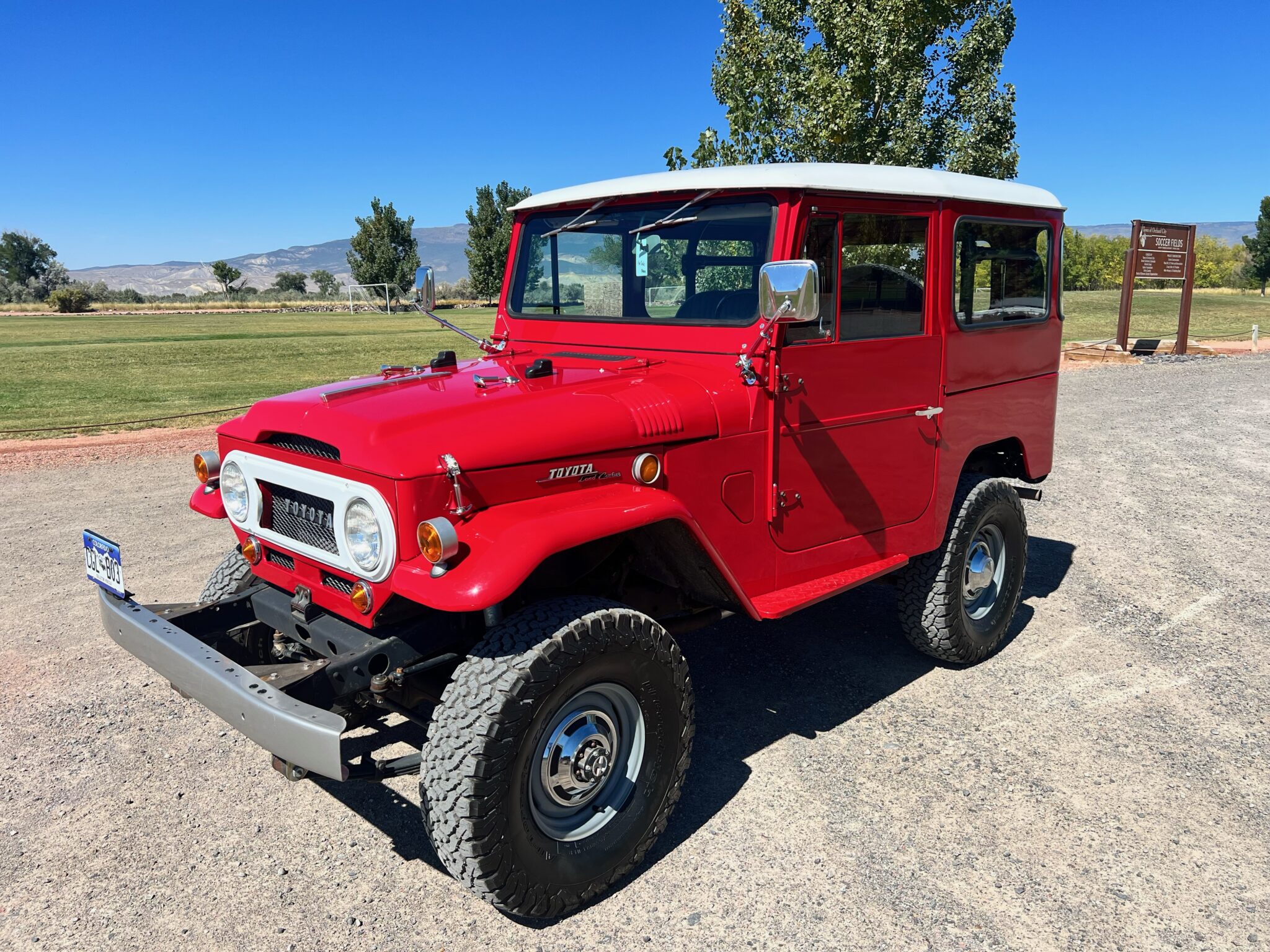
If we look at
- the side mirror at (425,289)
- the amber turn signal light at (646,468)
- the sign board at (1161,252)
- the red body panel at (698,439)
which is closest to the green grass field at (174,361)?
the side mirror at (425,289)

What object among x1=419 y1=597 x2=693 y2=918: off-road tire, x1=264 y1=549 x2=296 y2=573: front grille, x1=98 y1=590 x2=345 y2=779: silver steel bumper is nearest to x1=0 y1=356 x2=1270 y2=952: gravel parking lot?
x1=419 y1=597 x2=693 y2=918: off-road tire

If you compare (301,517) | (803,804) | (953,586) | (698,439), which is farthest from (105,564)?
(953,586)

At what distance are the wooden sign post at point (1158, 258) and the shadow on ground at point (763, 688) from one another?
1600cm

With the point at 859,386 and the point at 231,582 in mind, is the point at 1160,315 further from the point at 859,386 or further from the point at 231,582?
the point at 231,582

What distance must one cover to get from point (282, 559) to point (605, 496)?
139 centimetres

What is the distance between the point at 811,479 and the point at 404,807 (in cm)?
219

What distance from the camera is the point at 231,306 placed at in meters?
59.3

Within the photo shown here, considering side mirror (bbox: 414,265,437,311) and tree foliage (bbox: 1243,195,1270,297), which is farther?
tree foliage (bbox: 1243,195,1270,297)

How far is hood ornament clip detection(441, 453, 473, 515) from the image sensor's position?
2.87 m

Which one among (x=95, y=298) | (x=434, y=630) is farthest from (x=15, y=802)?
(x=95, y=298)

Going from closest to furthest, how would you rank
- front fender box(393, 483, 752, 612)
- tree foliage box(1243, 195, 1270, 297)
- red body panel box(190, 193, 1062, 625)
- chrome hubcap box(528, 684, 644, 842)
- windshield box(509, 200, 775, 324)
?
front fender box(393, 483, 752, 612)
red body panel box(190, 193, 1062, 625)
chrome hubcap box(528, 684, 644, 842)
windshield box(509, 200, 775, 324)
tree foliage box(1243, 195, 1270, 297)

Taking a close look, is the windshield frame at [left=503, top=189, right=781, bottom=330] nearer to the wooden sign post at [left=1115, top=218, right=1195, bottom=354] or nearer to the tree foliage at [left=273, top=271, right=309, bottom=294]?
the wooden sign post at [left=1115, top=218, right=1195, bottom=354]

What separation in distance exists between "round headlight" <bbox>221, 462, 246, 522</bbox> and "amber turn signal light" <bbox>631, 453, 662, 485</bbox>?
1.58 metres

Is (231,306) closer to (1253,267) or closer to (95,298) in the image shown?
(95,298)
